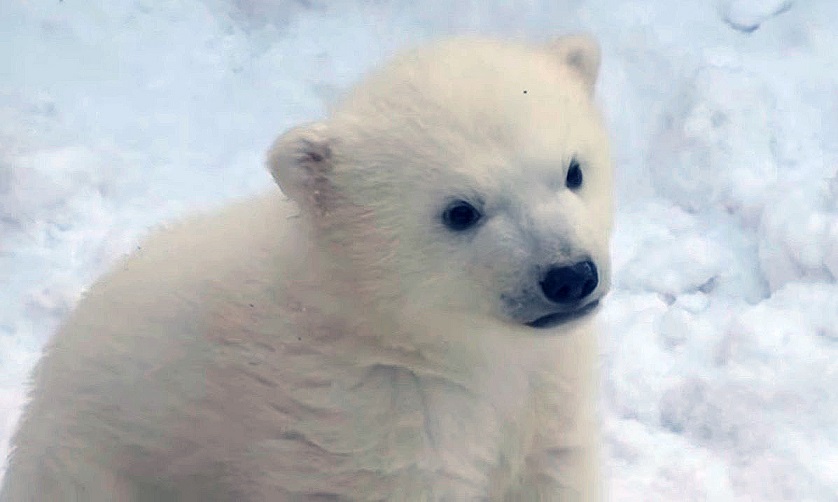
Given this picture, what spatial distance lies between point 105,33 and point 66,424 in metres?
2.89

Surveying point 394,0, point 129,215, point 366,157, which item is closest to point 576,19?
point 394,0

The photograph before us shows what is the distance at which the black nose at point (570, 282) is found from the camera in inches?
82.5

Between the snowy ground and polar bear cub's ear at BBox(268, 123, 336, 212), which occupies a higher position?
→ polar bear cub's ear at BBox(268, 123, 336, 212)

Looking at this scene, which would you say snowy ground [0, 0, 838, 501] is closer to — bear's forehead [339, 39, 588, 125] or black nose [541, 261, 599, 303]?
bear's forehead [339, 39, 588, 125]

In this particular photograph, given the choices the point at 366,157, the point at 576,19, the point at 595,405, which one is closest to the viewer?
the point at 366,157

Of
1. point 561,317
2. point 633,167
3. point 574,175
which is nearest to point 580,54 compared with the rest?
point 574,175

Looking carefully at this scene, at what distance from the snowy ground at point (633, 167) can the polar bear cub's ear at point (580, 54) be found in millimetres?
915

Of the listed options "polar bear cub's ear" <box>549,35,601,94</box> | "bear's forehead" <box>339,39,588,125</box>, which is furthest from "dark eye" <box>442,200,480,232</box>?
"polar bear cub's ear" <box>549,35,601,94</box>

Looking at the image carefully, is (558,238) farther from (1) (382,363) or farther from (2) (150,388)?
(2) (150,388)

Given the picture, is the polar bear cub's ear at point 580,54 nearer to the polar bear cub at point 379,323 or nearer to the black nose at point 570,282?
the polar bear cub at point 379,323

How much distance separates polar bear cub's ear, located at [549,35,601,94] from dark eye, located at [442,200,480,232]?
1.67ft

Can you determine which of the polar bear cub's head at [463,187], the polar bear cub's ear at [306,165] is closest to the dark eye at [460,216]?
the polar bear cub's head at [463,187]

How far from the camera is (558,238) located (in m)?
2.12

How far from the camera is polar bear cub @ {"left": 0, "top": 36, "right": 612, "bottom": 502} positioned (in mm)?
2188
